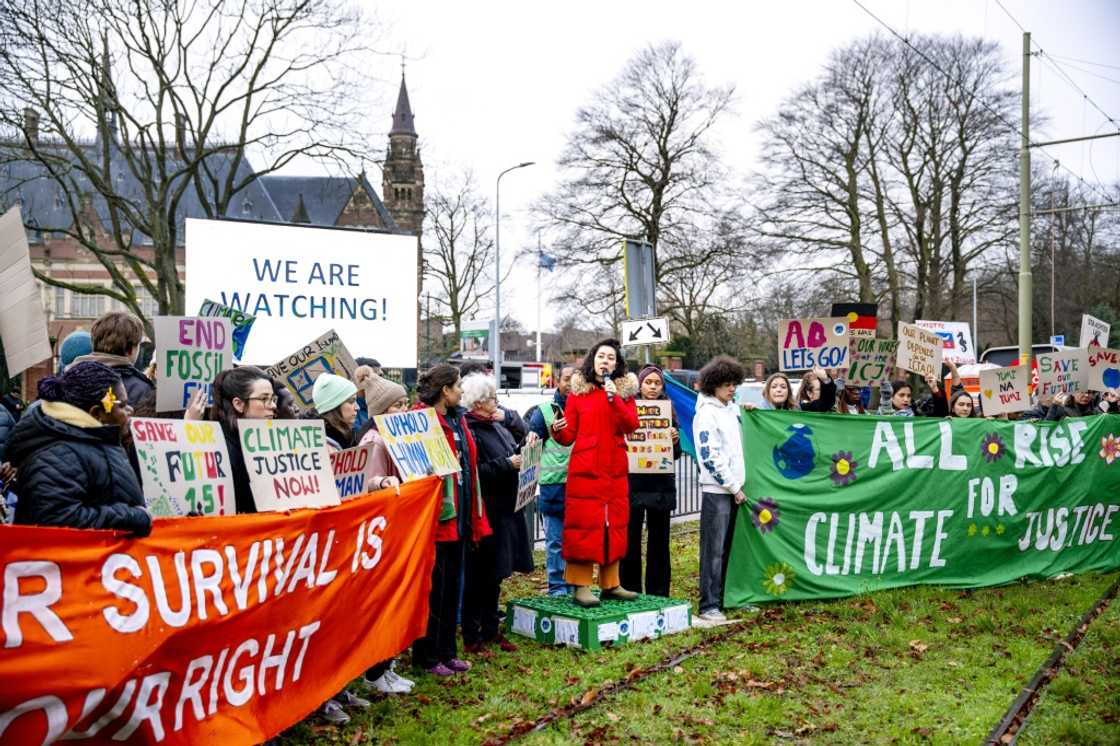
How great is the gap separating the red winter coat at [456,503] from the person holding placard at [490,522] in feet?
0.41

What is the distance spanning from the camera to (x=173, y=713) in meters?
4.34

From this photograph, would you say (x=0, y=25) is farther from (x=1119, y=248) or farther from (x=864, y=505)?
(x=1119, y=248)

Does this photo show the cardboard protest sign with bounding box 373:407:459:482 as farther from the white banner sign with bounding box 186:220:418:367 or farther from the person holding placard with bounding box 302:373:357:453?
the white banner sign with bounding box 186:220:418:367

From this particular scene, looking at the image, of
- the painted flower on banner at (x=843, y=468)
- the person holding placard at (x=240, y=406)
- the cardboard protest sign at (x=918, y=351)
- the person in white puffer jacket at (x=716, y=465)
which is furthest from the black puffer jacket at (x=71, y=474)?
the cardboard protest sign at (x=918, y=351)

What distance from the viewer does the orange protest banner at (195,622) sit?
368cm

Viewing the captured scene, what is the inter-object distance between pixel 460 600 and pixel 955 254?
36041 millimetres

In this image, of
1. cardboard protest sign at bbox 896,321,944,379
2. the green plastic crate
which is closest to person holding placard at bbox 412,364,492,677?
the green plastic crate

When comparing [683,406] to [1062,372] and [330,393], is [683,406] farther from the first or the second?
[1062,372]

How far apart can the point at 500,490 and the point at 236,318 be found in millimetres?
2184

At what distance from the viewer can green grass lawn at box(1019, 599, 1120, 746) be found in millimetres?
5633

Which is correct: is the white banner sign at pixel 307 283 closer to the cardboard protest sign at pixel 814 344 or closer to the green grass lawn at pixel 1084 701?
the cardboard protest sign at pixel 814 344

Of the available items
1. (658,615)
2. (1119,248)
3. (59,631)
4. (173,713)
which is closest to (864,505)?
(658,615)

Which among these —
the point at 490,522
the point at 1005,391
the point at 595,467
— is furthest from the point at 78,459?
the point at 1005,391

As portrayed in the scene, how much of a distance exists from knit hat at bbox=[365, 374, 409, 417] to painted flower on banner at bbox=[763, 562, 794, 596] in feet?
11.6
